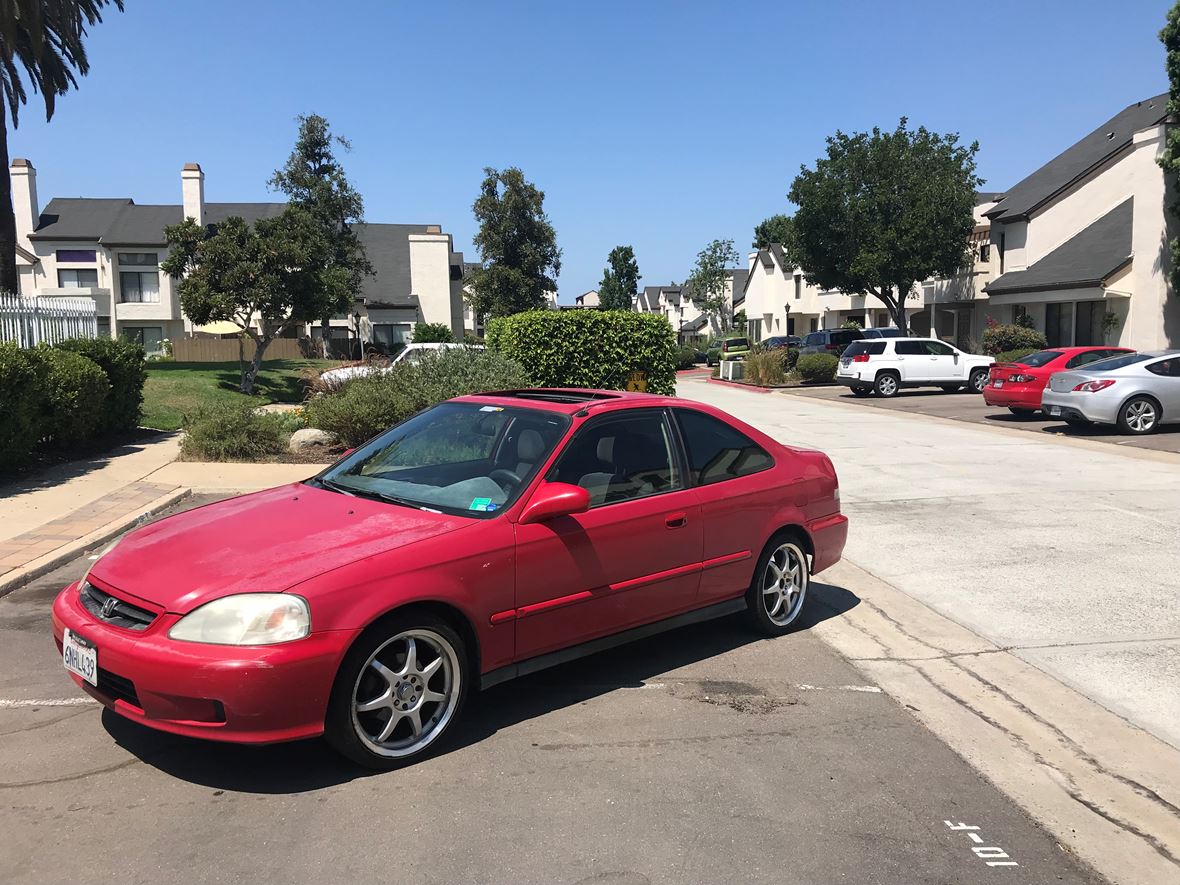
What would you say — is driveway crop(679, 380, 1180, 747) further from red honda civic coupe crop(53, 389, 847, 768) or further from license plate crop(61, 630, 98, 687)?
license plate crop(61, 630, 98, 687)

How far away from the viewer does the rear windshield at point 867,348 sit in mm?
28547

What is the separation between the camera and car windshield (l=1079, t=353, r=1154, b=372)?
55.3 feet

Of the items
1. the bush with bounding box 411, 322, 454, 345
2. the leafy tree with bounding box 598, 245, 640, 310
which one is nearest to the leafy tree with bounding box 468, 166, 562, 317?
the bush with bounding box 411, 322, 454, 345

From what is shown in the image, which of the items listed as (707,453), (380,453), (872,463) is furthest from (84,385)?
(872,463)

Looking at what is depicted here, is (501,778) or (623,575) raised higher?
(623,575)

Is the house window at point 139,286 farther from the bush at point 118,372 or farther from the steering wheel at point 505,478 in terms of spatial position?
the steering wheel at point 505,478

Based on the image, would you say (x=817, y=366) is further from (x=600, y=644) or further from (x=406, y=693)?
(x=406, y=693)

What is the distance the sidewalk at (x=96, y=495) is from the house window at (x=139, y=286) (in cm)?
3981

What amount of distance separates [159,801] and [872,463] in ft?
37.6

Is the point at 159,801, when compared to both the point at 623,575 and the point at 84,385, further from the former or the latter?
the point at 84,385

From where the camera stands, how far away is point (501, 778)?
387cm

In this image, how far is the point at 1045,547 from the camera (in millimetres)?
8086

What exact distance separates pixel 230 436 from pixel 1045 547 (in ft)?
33.0

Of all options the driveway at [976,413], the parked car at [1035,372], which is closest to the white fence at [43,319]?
the driveway at [976,413]
